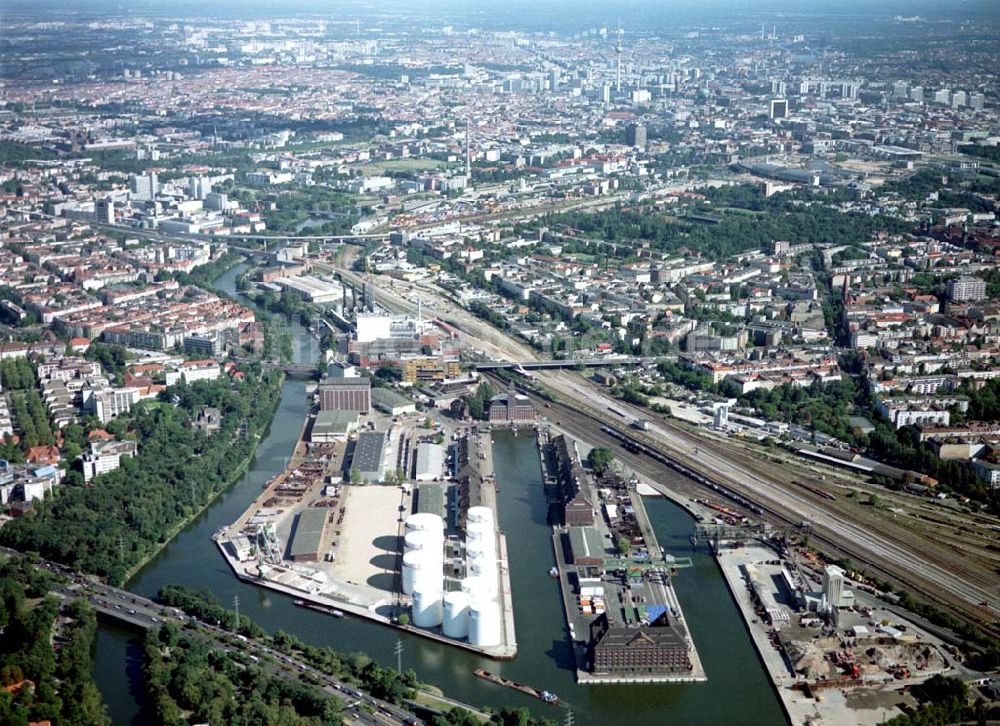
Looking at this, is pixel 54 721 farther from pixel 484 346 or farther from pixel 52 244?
pixel 52 244

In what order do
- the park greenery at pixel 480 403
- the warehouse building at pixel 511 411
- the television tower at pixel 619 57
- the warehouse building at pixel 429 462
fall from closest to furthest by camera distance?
1. the warehouse building at pixel 429 462
2. the warehouse building at pixel 511 411
3. the park greenery at pixel 480 403
4. the television tower at pixel 619 57

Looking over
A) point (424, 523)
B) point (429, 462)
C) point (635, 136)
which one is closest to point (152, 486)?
point (429, 462)

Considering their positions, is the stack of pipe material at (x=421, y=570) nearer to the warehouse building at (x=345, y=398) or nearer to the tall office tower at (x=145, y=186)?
the warehouse building at (x=345, y=398)

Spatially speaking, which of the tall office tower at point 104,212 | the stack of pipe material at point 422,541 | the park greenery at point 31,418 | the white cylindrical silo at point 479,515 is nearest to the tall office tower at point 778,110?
the tall office tower at point 104,212

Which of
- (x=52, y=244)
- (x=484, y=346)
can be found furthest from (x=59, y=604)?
(x=52, y=244)

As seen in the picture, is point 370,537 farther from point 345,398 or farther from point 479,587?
point 345,398
